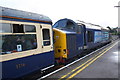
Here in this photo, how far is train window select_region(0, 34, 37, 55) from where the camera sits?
4.67 meters

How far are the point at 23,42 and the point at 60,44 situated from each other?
3549 mm

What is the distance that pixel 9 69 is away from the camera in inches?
187

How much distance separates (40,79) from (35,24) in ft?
8.63

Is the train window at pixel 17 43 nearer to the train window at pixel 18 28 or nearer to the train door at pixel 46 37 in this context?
the train window at pixel 18 28

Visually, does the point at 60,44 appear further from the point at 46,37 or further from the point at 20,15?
the point at 20,15

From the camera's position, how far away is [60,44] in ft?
28.5

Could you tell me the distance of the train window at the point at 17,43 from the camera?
4.67 metres

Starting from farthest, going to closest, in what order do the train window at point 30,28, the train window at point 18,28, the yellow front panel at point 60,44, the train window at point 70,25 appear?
the train window at point 70,25
the yellow front panel at point 60,44
the train window at point 30,28
the train window at point 18,28

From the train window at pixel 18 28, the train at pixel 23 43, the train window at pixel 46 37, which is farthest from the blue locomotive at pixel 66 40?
the train window at pixel 18 28

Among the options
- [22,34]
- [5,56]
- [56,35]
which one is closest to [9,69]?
[5,56]

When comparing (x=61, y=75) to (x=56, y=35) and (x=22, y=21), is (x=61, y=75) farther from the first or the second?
(x=22, y=21)

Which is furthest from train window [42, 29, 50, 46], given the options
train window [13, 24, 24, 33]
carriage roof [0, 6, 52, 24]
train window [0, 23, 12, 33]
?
train window [0, 23, 12, 33]

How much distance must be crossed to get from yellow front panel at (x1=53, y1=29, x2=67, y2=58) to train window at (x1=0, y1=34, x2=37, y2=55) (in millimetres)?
2796

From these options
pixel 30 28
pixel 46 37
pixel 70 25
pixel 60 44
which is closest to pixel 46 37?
pixel 46 37
